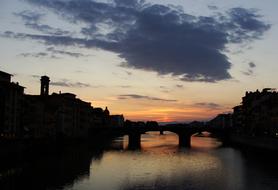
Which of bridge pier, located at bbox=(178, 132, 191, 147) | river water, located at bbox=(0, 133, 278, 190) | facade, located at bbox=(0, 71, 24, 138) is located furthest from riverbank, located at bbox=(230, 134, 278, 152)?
facade, located at bbox=(0, 71, 24, 138)

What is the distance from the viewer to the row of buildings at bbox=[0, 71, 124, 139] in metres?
77.3

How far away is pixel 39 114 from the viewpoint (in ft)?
337

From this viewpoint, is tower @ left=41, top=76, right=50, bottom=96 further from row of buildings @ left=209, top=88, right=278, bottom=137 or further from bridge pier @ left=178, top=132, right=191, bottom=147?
row of buildings @ left=209, top=88, right=278, bottom=137

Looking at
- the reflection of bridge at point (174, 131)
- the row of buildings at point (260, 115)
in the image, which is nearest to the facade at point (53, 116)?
the reflection of bridge at point (174, 131)

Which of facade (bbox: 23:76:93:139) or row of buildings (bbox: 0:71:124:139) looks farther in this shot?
facade (bbox: 23:76:93:139)

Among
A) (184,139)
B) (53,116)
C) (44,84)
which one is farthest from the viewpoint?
(184,139)

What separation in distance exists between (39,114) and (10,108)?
23.8m

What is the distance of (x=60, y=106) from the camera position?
120250 mm

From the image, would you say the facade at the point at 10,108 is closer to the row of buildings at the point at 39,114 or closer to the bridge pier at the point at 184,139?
the row of buildings at the point at 39,114

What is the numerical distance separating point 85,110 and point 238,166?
88587 mm

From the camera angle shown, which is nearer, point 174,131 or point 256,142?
point 256,142

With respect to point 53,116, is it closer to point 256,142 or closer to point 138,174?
point 256,142

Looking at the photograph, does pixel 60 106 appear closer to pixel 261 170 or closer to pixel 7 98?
pixel 7 98

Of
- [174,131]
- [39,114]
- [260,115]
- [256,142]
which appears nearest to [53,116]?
[39,114]
